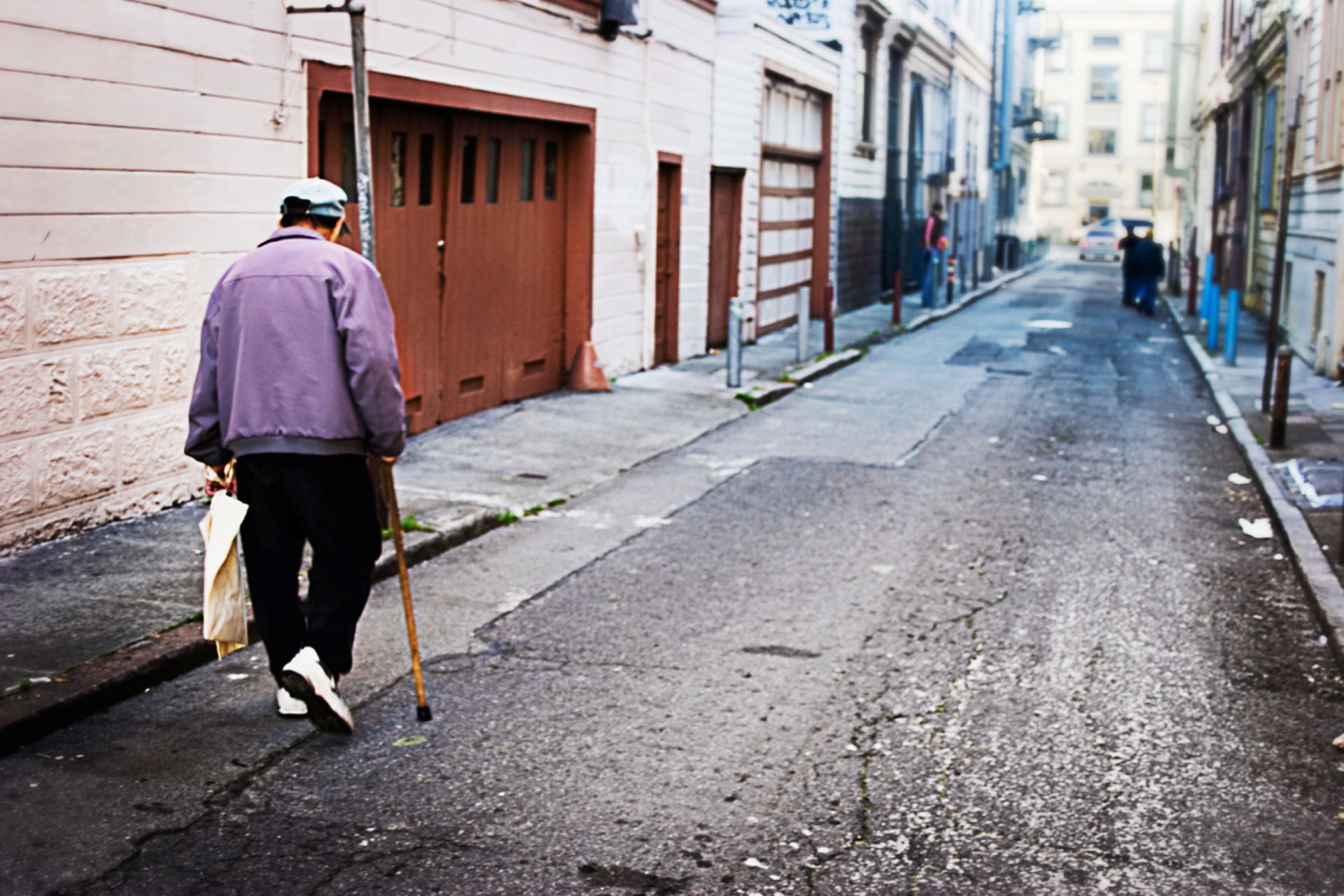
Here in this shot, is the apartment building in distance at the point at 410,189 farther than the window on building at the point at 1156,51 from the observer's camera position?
No

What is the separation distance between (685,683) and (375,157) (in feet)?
20.3

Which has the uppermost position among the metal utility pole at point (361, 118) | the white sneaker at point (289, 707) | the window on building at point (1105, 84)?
Result: the window on building at point (1105, 84)

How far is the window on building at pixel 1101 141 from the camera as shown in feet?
255

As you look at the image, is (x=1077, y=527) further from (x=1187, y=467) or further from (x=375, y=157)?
(x=375, y=157)

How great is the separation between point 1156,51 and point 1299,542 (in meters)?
73.8

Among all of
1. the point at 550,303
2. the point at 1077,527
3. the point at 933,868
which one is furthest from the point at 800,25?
the point at 933,868

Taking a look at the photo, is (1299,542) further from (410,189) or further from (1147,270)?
(1147,270)

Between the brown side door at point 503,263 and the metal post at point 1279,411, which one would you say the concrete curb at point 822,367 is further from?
the metal post at point 1279,411

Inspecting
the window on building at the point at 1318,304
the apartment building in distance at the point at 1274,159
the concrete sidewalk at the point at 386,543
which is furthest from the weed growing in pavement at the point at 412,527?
the window on building at the point at 1318,304

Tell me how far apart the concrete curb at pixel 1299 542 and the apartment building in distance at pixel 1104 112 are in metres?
65.7

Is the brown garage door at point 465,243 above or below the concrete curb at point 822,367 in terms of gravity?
above

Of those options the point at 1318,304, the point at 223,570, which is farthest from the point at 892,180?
the point at 223,570

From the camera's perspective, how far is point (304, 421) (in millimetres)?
5035

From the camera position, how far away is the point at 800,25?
2494 centimetres
